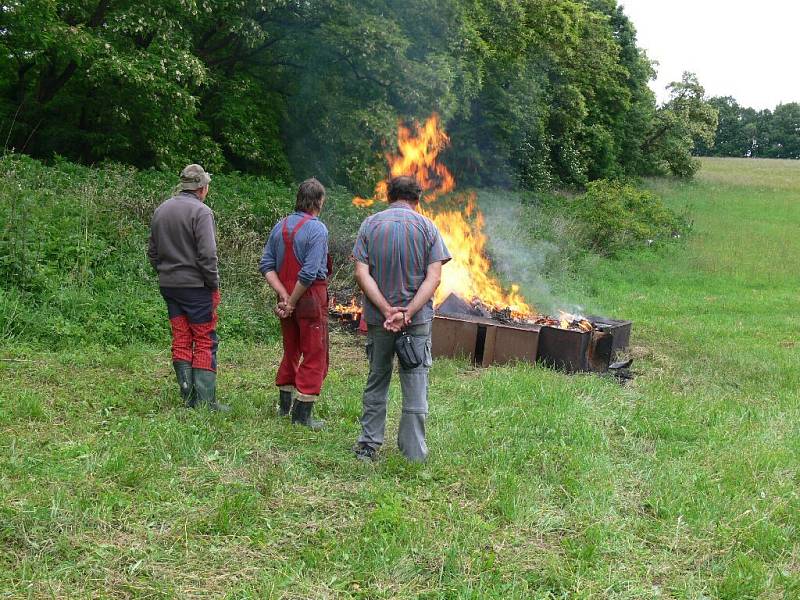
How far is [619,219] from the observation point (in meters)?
22.4

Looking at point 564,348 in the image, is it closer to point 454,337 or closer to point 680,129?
point 454,337

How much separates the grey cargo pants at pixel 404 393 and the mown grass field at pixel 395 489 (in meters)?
0.20

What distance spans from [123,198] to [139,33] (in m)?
4.63

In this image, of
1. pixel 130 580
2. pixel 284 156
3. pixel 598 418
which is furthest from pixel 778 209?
pixel 130 580

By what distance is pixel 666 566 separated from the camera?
439 centimetres

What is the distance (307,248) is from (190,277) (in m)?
1.04

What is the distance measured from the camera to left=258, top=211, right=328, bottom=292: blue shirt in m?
5.91

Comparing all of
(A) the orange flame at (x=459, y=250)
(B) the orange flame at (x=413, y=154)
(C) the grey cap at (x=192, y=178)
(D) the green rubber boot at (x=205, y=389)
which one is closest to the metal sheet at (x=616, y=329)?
(A) the orange flame at (x=459, y=250)

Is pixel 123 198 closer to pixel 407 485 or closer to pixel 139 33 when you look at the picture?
pixel 139 33

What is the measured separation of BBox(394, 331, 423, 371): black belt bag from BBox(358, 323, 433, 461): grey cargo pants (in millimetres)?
32

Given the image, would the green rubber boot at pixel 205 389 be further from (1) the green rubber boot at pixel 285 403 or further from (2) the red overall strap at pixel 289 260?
(2) the red overall strap at pixel 289 260

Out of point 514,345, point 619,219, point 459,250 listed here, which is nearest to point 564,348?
point 514,345

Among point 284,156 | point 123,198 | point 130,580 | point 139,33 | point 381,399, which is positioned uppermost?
point 139,33

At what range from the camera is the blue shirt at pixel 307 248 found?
5.91 metres
